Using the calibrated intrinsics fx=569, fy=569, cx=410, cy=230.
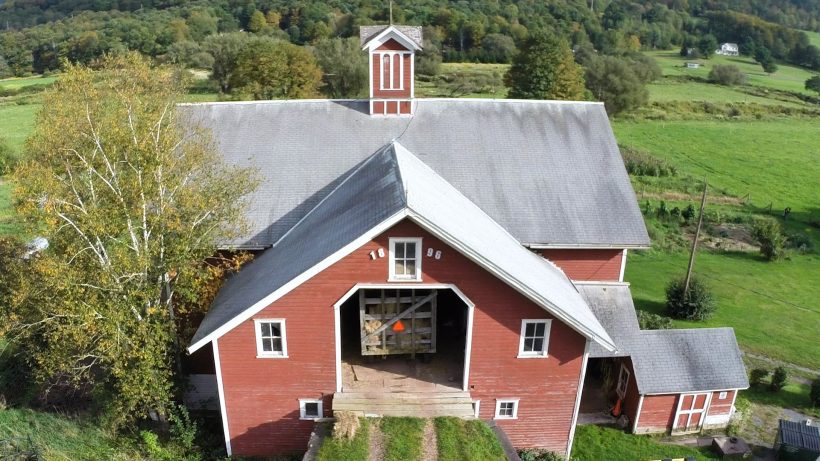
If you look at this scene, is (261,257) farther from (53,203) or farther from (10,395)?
(10,395)

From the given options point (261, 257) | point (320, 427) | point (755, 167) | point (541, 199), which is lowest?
point (755, 167)

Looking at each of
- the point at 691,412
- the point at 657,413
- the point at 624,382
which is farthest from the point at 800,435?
the point at 624,382

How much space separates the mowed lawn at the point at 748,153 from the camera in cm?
4703

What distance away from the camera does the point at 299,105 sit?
2383 centimetres

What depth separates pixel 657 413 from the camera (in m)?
18.4

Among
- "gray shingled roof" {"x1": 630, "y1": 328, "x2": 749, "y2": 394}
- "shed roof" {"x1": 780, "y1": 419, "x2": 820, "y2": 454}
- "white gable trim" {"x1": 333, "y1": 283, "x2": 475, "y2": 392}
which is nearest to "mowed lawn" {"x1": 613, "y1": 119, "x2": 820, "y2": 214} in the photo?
"gray shingled roof" {"x1": 630, "y1": 328, "x2": 749, "y2": 394}

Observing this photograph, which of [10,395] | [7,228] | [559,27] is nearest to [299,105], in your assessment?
[10,395]

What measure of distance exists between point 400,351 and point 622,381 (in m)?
7.82

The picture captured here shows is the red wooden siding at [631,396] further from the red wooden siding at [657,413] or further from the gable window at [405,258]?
the gable window at [405,258]

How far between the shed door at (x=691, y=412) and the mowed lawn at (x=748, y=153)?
28.2 metres

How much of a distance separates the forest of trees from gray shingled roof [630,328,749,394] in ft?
208

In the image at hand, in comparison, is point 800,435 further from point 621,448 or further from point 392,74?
point 392,74

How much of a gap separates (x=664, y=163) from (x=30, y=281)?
48905mm

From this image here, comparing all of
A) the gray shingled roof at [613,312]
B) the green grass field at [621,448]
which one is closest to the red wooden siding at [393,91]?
the gray shingled roof at [613,312]
